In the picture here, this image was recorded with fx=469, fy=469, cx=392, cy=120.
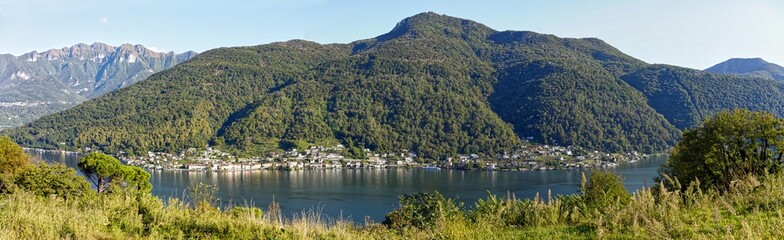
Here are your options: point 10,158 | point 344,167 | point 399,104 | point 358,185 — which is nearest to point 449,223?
point 10,158

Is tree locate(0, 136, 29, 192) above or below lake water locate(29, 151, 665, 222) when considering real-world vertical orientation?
above

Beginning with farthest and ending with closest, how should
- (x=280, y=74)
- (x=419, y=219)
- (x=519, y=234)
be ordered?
(x=280, y=74) < (x=419, y=219) < (x=519, y=234)

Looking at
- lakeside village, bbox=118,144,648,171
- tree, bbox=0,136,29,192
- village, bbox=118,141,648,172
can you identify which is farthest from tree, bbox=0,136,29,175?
lakeside village, bbox=118,144,648,171

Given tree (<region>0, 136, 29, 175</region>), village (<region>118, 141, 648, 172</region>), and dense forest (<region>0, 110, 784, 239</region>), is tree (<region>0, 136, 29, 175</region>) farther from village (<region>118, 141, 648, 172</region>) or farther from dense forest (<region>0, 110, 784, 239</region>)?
village (<region>118, 141, 648, 172</region>)

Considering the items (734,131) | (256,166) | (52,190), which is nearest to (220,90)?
(256,166)

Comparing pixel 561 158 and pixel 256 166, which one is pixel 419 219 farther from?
pixel 561 158

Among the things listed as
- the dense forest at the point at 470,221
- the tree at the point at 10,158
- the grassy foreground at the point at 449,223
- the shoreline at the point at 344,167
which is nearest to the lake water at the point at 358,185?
the shoreline at the point at 344,167

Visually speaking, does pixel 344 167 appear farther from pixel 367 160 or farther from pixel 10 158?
pixel 10 158
